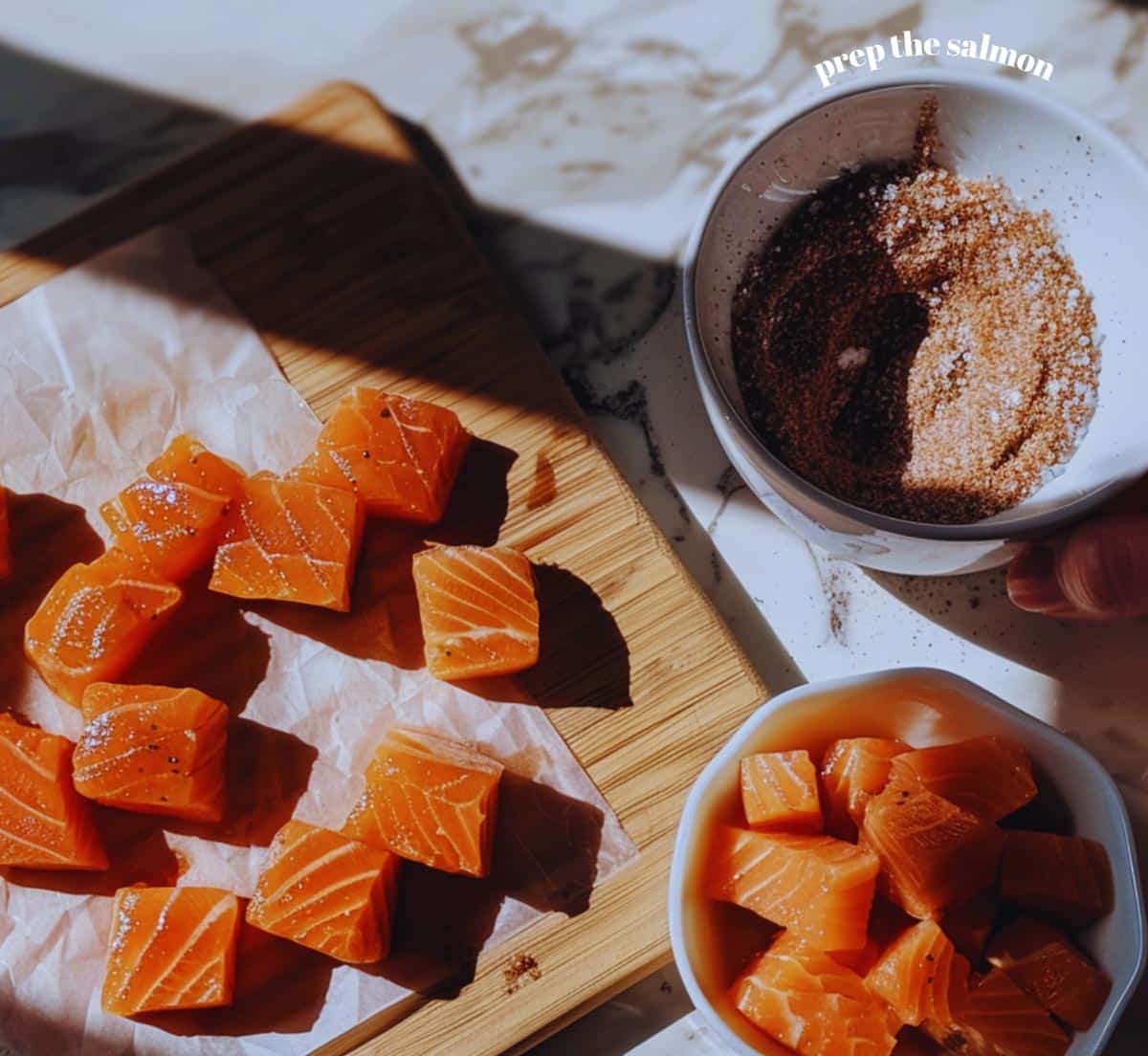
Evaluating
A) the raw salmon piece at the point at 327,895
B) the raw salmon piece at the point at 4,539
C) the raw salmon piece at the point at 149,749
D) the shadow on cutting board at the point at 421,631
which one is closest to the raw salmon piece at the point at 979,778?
the shadow on cutting board at the point at 421,631

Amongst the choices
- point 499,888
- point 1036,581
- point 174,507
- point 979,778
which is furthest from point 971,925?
point 174,507

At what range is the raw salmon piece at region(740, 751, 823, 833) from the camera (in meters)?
1.69

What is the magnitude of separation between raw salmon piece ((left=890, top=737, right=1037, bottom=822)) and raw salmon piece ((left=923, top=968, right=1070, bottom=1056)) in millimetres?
241

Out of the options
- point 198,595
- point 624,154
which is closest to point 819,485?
point 624,154

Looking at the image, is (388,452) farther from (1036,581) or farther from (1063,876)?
(1063,876)

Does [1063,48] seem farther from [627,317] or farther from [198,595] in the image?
[198,595]

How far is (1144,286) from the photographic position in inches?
69.2

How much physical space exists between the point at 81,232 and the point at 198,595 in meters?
0.74

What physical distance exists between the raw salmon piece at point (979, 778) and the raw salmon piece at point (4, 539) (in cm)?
155

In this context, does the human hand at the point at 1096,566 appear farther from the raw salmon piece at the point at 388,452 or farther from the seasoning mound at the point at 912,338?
the raw salmon piece at the point at 388,452

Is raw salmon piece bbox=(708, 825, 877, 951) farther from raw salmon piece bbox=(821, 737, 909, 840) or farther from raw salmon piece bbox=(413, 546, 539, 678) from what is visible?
raw salmon piece bbox=(413, 546, 539, 678)

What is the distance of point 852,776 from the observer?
5.72 feet

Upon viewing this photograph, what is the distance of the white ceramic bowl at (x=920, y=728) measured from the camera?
1620 millimetres

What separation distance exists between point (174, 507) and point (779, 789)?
110 cm
